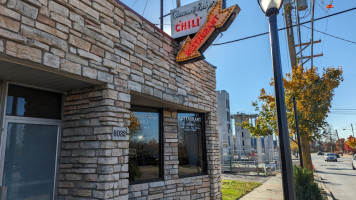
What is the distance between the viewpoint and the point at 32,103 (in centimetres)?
403

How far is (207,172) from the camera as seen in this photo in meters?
7.09

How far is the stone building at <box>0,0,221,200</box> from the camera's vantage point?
124 inches

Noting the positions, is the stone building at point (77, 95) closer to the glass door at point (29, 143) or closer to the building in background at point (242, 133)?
the glass door at point (29, 143)

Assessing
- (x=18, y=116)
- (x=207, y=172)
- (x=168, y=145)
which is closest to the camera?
(x=18, y=116)

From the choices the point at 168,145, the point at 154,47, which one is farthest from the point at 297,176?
the point at 154,47

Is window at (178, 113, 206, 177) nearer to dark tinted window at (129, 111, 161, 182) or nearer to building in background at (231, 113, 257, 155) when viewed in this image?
dark tinted window at (129, 111, 161, 182)

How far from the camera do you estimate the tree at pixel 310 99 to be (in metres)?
11.4

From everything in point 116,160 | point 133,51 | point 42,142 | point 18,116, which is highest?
point 133,51

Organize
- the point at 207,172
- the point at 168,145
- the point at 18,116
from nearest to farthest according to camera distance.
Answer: the point at 18,116, the point at 168,145, the point at 207,172

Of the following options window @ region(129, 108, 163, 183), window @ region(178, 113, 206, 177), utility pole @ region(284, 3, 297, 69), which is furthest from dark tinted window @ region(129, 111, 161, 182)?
utility pole @ region(284, 3, 297, 69)

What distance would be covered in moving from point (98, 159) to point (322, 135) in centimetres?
1170

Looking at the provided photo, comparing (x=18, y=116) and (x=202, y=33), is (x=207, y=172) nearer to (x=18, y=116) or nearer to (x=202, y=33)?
(x=202, y=33)

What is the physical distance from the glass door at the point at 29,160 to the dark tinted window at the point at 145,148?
5.34 ft

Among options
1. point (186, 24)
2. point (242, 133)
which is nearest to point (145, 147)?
point (186, 24)
